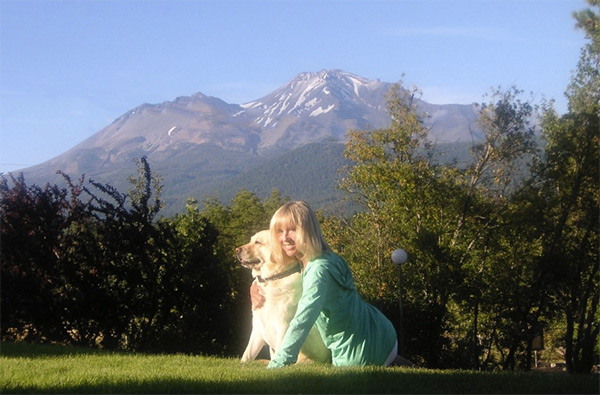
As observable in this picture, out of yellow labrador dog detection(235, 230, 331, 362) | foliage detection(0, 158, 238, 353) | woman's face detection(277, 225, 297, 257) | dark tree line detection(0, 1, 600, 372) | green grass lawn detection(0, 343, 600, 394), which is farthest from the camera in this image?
dark tree line detection(0, 1, 600, 372)

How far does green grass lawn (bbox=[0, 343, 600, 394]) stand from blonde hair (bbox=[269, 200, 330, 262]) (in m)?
1.03

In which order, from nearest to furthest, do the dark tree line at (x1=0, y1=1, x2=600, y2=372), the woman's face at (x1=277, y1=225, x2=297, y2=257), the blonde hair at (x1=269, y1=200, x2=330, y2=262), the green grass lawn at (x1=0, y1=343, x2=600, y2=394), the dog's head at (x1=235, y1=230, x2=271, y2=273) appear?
the green grass lawn at (x1=0, y1=343, x2=600, y2=394) < the blonde hair at (x1=269, y1=200, x2=330, y2=262) < the woman's face at (x1=277, y1=225, x2=297, y2=257) < the dog's head at (x1=235, y1=230, x2=271, y2=273) < the dark tree line at (x1=0, y1=1, x2=600, y2=372)

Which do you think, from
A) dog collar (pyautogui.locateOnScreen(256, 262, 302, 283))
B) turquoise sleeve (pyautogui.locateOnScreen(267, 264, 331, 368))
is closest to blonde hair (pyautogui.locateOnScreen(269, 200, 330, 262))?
turquoise sleeve (pyautogui.locateOnScreen(267, 264, 331, 368))

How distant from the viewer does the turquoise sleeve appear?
6285 mm

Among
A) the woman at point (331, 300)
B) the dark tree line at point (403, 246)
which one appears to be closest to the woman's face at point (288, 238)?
the woman at point (331, 300)

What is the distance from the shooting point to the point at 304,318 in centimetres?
629

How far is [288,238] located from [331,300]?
0.73 m

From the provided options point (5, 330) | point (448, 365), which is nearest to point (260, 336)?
point (5, 330)

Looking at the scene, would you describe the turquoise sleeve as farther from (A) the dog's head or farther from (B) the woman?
(A) the dog's head

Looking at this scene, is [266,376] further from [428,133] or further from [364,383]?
[428,133]

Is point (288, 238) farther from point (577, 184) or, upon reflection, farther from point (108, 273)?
point (577, 184)

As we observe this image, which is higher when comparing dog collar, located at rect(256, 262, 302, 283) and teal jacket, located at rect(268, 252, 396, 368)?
dog collar, located at rect(256, 262, 302, 283)

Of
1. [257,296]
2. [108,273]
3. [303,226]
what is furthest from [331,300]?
[108,273]

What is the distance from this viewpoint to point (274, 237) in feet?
22.9
